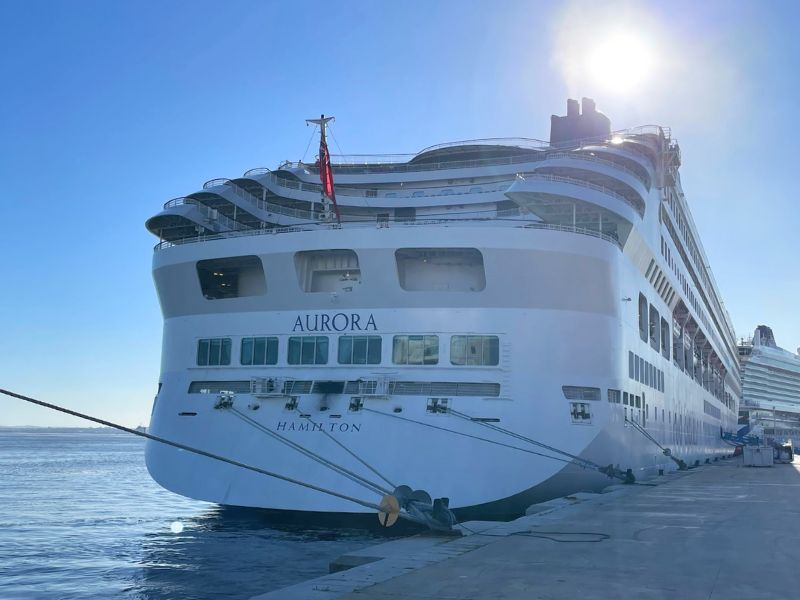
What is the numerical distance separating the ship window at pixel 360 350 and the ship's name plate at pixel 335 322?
27 centimetres

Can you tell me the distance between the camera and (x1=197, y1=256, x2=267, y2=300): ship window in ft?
75.5

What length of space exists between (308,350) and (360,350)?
4.86ft

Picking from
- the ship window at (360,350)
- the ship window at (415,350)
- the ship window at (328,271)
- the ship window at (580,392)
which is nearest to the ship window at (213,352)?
the ship window at (328,271)

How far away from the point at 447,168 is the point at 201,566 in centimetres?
1848

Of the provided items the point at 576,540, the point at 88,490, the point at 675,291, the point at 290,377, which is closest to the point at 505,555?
the point at 576,540

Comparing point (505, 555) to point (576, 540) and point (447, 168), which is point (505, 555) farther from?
point (447, 168)

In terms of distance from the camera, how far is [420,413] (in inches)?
765

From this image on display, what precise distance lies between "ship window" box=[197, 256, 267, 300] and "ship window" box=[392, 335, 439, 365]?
15.8 ft

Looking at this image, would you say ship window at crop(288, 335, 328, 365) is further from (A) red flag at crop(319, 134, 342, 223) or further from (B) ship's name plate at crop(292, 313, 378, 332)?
(A) red flag at crop(319, 134, 342, 223)

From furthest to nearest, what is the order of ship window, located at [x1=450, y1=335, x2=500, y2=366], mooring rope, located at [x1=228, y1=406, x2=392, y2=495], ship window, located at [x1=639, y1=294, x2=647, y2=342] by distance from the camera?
1. ship window, located at [x1=639, y1=294, x2=647, y2=342]
2. ship window, located at [x1=450, y1=335, x2=500, y2=366]
3. mooring rope, located at [x1=228, y1=406, x2=392, y2=495]

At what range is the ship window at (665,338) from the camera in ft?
119

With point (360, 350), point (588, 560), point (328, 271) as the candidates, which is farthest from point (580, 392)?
point (588, 560)

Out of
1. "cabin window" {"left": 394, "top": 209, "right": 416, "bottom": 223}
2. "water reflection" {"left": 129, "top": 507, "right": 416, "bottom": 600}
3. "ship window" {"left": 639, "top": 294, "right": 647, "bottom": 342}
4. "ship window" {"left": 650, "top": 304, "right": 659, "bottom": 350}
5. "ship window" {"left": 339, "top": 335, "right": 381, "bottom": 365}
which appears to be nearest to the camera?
"water reflection" {"left": 129, "top": 507, "right": 416, "bottom": 600}

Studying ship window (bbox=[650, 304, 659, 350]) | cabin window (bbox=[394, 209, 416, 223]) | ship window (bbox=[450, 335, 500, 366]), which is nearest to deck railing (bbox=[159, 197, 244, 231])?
cabin window (bbox=[394, 209, 416, 223])
